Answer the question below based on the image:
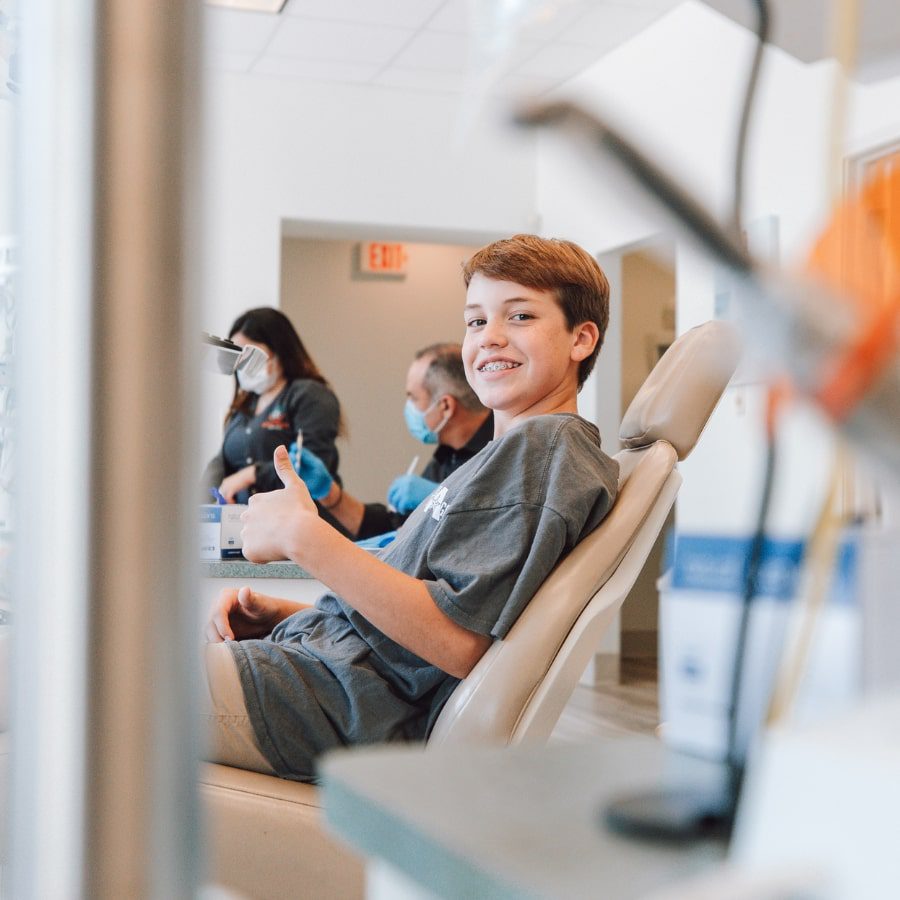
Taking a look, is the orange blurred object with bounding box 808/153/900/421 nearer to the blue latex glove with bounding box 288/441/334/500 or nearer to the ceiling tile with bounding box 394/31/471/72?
the blue latex glove with bounding box 288/441/334/500

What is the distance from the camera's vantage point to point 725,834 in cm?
30

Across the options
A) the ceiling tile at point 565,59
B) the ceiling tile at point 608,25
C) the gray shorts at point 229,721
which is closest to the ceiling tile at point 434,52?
the ceiling tile at point 565,59

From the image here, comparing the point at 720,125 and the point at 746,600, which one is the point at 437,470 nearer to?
the point at 720,125

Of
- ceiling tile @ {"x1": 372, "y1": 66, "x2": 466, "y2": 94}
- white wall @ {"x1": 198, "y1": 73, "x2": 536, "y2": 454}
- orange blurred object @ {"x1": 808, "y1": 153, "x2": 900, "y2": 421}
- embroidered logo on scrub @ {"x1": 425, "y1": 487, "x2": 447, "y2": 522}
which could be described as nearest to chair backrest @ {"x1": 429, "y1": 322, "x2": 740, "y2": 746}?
embroidered logo on scrub @ {"x1": 425, "y1": 487, "x2": 447, "y2": 522}

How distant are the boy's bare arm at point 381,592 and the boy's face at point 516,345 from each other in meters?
0.36

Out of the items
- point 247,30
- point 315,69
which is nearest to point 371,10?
point 247,30

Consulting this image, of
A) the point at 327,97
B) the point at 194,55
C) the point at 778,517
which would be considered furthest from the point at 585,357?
the point at 327,97

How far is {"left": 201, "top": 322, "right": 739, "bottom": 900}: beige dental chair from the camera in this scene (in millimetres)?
1153

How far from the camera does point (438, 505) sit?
1356mm

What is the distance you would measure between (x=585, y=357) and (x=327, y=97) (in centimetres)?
407

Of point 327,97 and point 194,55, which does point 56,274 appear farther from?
point 327,97

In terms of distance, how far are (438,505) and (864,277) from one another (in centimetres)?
114

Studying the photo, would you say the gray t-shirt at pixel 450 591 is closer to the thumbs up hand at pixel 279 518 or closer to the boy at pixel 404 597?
the boy at pixel 404 597

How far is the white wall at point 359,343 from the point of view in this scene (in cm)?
682
